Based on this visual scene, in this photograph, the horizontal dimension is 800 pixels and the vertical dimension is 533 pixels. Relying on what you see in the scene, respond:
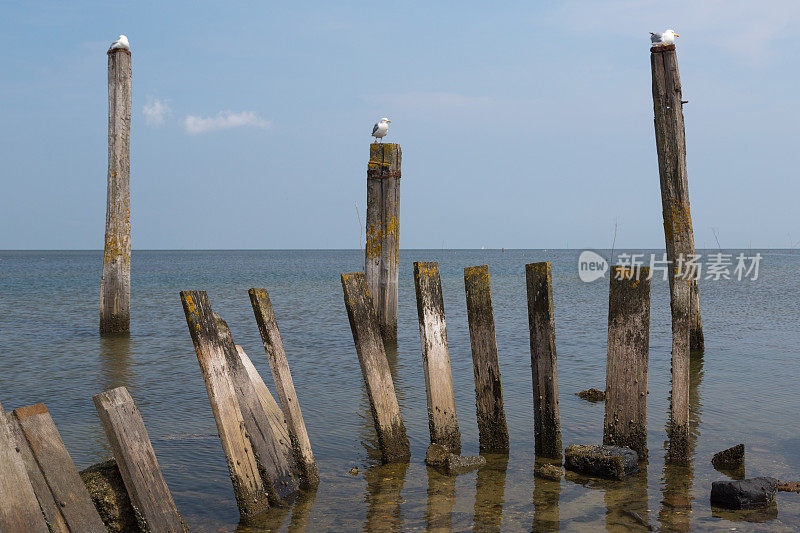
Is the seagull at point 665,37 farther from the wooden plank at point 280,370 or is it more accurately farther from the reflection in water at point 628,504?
the wooden plank at point 280,370

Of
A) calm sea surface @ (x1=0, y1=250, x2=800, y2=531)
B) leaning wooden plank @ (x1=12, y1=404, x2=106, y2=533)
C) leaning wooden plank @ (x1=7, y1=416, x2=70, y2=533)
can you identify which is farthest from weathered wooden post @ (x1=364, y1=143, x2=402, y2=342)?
leaning wooden plank @ (x1=7, y1=416, x2=70, y2=533)

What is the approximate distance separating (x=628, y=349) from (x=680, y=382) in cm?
55

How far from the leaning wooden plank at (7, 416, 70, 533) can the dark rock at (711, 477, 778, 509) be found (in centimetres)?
415

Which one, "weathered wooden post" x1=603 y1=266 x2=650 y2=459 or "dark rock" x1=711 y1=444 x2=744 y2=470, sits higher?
"weathered wooden post" x1=603 y1=266 x2=650 y2=459

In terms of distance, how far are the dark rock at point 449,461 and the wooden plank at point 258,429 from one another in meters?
1.27

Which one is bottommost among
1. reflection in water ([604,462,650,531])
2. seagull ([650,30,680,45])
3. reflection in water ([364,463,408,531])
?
reflection in water ([364,463,408,531])

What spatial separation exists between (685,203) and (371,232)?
449cm

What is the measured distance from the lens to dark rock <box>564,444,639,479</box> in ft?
17.0

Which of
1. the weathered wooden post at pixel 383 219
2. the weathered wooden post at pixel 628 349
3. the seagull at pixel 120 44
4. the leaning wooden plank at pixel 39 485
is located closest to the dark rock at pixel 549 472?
the weathered wooden post at pixel 628 349

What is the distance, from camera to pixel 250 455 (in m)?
4.45

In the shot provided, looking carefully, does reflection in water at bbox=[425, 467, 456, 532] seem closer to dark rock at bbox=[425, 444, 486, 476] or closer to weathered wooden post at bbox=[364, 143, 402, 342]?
dark rock at bbox=[425, 444, 486, 476]

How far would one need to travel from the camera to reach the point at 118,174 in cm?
1209

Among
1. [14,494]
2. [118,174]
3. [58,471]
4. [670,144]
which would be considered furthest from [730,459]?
[118,174]

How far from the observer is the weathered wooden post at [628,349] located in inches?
203
